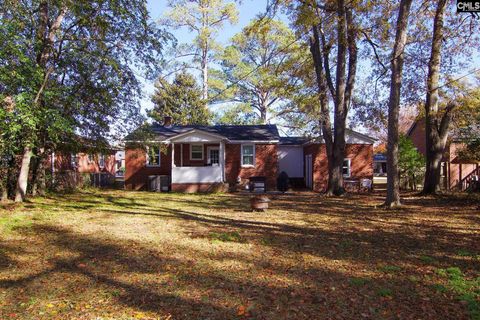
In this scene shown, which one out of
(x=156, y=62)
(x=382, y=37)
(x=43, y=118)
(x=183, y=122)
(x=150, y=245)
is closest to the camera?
(x=150, y=245)

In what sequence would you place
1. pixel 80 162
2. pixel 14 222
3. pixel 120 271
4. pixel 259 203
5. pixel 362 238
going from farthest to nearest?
pixel 80 162, pixel 259 203, pixel 14 222, pixel 362 238, pixel 120 271

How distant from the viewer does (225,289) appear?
5.07 meters

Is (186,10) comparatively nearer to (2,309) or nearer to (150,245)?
(150,245)

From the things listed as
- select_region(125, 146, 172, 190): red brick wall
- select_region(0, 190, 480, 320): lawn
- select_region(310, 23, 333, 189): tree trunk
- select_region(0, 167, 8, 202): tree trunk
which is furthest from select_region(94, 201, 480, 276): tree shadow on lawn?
select_region(125, 146, 172, 190): red brick wall

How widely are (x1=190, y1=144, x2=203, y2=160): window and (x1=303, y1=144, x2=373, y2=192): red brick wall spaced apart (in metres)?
7.44

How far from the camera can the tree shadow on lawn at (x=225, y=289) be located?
4.34 m

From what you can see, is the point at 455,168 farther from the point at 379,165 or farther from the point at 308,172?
the point at 379,165

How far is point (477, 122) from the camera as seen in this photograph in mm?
19406

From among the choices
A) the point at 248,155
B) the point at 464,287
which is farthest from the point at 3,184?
the point at 464,287

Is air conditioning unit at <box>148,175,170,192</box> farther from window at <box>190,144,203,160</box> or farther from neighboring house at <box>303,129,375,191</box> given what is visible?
neighboring house at <box>303,129,375,191</box>

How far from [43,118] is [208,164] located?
13797 mm

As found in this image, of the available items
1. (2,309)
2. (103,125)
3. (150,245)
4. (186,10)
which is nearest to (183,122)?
(186,10)

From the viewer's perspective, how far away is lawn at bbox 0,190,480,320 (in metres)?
4.44

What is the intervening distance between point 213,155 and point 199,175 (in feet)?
8.72
